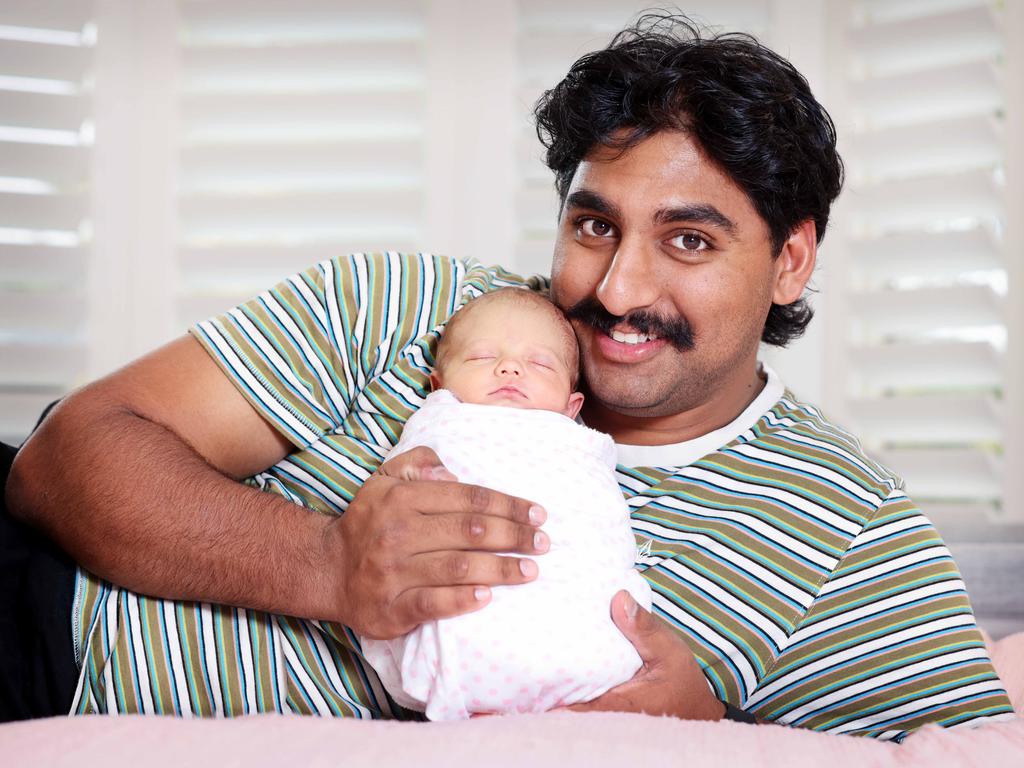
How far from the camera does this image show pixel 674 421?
1653 millimetres

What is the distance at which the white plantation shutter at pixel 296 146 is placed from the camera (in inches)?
107

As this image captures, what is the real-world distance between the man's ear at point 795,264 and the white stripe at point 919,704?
0.69m

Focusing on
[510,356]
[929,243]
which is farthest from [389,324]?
[929,243]

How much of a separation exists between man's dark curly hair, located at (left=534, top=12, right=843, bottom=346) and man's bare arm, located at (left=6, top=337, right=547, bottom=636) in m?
0.65

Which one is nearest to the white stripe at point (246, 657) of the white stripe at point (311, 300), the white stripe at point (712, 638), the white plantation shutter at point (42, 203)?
the white stripe at point (311, 300)

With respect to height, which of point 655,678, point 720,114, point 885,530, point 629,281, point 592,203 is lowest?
point 655,678

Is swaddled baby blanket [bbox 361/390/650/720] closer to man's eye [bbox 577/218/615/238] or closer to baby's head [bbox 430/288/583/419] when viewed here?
baby's head [bbox 430/288/583/419]

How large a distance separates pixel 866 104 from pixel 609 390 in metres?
1.35

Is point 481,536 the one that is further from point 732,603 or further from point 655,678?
point 732,603

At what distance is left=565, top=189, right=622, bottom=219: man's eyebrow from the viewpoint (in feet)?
5.07

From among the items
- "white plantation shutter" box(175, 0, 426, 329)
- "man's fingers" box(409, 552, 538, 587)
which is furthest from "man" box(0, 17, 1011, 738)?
"white plantation shutter" box(175, 0, 426, 329)

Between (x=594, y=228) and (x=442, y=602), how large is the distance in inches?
27.8

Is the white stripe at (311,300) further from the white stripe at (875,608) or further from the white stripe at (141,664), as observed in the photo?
the white stripe at (875,608)

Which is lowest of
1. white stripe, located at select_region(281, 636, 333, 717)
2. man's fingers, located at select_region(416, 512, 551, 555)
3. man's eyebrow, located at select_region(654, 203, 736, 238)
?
white stripe, located at select_region(281, 636, 333, 717)
